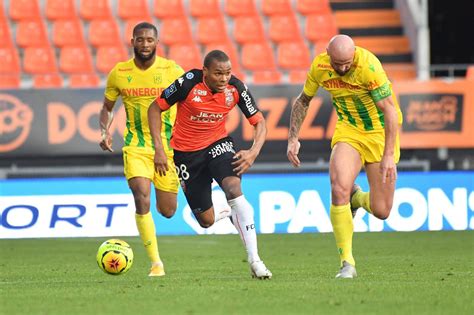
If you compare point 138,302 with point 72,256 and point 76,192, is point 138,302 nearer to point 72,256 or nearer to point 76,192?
point 72,256

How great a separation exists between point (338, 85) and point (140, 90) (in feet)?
6.75

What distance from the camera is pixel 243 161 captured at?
9.79m

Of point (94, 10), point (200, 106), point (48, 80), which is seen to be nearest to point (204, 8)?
point (94, 10)

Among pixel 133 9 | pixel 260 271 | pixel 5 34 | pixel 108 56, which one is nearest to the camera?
pixel 260 271

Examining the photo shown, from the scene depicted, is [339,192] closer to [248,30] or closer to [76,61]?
[76,61]

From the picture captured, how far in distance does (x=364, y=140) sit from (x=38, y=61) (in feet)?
42.0

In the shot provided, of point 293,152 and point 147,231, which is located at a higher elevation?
point 293,152

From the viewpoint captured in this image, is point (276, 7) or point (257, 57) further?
point (276, 7)

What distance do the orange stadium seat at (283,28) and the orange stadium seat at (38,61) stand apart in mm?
4245

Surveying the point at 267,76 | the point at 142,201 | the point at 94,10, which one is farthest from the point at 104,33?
the point at 142,201

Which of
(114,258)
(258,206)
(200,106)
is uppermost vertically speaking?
(200,106)

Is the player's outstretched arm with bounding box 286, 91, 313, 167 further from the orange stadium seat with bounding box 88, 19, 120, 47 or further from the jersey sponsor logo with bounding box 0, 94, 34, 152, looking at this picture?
the orange stadium seat with bounding box 88, 19, 120, 47

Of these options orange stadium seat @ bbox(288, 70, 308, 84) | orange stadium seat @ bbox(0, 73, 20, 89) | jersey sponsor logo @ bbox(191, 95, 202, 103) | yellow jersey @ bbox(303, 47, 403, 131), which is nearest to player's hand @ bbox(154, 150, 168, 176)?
jersey sponsor logo @ bbox(191, 95, 202, 103)

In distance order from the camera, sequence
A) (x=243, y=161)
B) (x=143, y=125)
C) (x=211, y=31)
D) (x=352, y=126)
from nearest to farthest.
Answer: (x=243, y=161) → (x=352, y=126) → (x=143, y=125) → (x=211, y=31)
